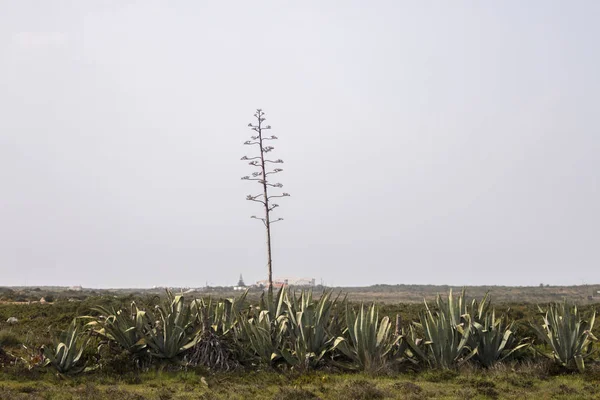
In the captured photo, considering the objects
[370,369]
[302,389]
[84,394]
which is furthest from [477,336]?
[84,394]

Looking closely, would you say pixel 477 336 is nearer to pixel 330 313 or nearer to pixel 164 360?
pixel 330 313

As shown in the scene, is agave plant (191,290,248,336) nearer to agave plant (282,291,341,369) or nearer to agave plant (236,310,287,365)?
agave plant (236,310,287,365)

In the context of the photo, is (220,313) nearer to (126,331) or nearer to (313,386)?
(126,331)

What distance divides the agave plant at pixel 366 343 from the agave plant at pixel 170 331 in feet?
11.2

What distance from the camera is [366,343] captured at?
12.8 m

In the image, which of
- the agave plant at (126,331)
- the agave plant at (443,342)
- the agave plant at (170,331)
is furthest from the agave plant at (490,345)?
the agave plant at (126,331)

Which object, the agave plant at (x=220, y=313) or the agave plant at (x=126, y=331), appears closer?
the agave plant at (x=126, y=331)

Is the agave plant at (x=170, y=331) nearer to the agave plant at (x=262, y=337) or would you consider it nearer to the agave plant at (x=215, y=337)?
the agave plant at (x=215, y=337)

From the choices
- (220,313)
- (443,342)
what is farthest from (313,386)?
(220,313)

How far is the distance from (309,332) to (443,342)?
2940 millimetres

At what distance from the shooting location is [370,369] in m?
12.4

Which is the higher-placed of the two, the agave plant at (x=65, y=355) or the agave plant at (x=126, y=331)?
the agave plant at (x=126, y=331)

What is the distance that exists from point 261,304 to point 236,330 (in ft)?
2.81

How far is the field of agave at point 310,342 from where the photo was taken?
12.8 meters
